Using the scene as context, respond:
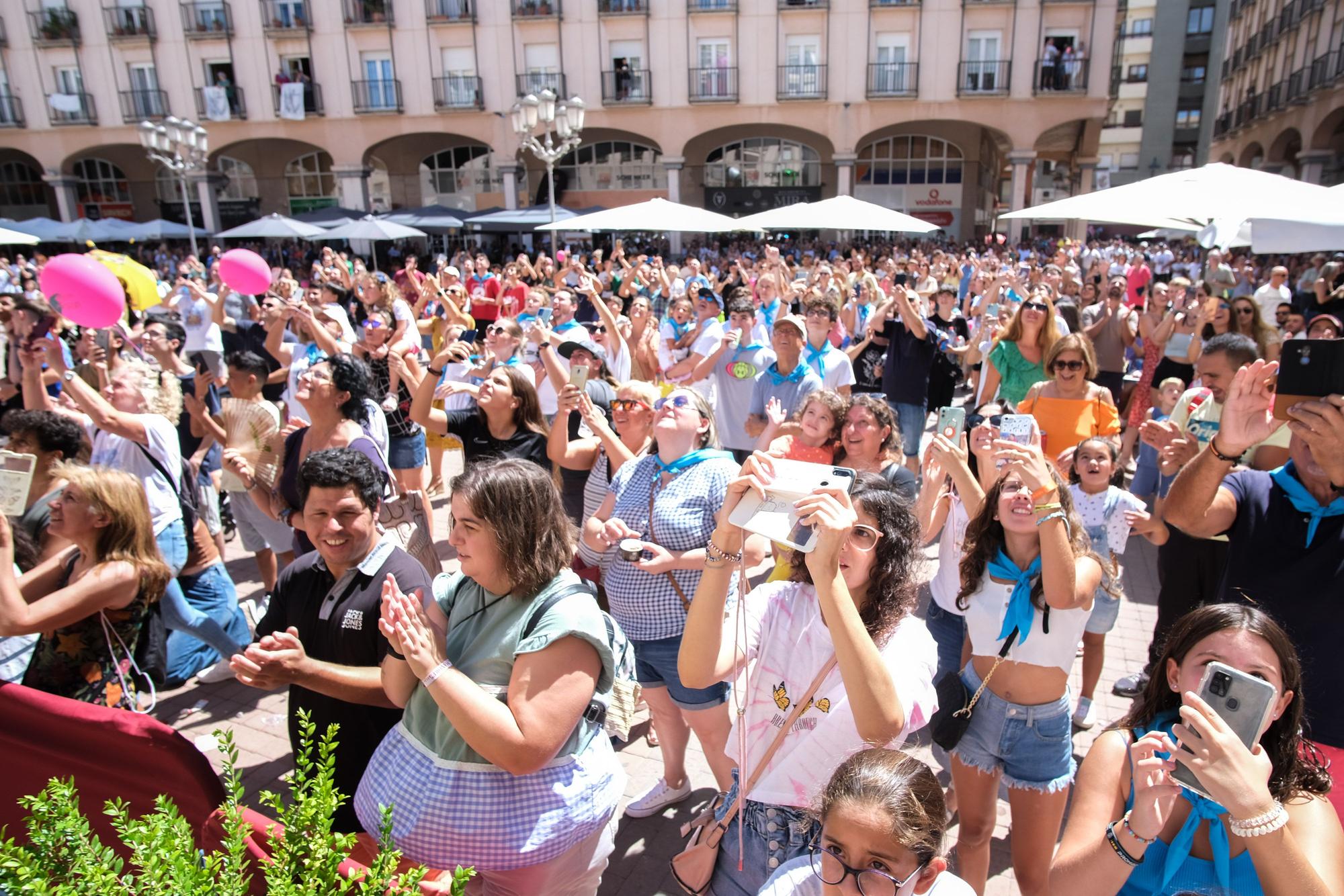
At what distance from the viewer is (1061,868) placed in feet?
5.77

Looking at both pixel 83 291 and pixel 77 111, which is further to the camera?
pixel 77 111

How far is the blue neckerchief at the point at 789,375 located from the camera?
5.45 m

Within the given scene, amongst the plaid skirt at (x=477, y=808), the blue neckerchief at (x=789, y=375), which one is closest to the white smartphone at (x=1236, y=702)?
the plaid skirt at (x=477, y=808)

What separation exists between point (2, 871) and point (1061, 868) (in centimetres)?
222

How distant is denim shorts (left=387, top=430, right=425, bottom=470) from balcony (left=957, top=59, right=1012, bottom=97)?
26139 millimetres

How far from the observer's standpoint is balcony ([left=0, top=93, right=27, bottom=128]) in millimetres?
29531

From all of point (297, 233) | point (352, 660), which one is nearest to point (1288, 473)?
point (352, 660)

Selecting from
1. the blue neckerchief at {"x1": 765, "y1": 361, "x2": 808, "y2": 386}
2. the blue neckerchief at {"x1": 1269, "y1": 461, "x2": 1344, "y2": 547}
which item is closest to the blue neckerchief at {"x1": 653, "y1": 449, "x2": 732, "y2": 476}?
the blue neckerchief at {"x1": 1269, "y1": 461, "x2": 1344, "y2": 547}

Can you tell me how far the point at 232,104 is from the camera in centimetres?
2886

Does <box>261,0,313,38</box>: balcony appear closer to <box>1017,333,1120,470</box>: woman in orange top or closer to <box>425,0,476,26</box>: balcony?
<box>425,0,476,26</box>: balcony

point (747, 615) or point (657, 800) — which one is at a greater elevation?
point (747, 615)

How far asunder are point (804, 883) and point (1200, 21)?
6887 centimetres

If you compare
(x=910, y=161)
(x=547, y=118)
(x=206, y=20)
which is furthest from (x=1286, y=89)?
(x=206, y=20)

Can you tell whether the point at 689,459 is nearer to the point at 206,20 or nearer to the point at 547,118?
the point at 547,118
